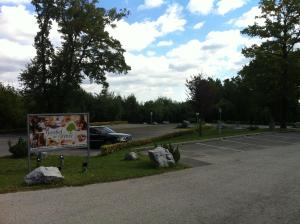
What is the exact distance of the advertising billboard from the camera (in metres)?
14.9

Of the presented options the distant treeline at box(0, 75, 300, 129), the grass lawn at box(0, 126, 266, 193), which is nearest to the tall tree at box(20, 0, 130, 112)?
the distant treeline at box(0, 75, 300, 129)

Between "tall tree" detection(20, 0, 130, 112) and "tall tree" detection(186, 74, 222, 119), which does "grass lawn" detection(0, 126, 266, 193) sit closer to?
"tall tree" detection(186, 74, 222, 119)

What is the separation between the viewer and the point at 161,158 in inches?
640

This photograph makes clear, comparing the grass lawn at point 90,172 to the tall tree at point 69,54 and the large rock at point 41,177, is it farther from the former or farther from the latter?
the tall tree at point 69,54

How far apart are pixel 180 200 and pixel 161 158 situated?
6068 millimetres

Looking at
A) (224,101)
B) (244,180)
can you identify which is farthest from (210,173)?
(224,101)

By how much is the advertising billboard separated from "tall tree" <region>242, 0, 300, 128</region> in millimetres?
27419

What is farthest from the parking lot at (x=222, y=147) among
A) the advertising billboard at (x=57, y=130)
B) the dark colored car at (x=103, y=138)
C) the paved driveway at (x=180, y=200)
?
the dark colored car at (x=103, y=138)

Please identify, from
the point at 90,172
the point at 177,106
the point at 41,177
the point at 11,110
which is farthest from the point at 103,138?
the point at 177,106

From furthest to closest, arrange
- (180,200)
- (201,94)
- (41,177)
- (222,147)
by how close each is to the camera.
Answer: (201,94), (222,147), (41,177), (180,200)

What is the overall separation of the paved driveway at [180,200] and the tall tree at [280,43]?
2525cm

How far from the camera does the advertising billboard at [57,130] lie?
14916 millimetres

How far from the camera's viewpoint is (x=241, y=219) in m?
8.27

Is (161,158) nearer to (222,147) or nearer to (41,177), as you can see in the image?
(41,177)
